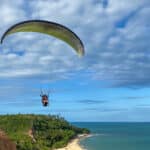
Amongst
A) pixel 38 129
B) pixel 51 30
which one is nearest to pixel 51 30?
pixel 51 30

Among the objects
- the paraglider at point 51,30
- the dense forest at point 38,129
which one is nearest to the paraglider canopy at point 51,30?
the paraglider at point 51,30

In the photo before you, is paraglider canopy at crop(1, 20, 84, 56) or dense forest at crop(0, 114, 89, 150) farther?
dense forest at crop(0, 114, 89, 150)

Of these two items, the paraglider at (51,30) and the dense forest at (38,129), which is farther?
the dense forest at (38,129)

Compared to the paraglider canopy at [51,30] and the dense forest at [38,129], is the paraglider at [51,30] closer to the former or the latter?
the paraglider canopy at [51,30]

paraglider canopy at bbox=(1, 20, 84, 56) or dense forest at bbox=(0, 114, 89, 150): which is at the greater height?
dense forest at bbox=(0, 114, 89, 150)

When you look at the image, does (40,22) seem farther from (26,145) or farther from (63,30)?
(26,145)

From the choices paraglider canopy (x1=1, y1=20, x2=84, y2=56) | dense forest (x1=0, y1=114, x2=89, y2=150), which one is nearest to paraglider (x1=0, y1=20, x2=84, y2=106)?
paraglider canopy (x1=1, y1=20, x2=84, y2=56)

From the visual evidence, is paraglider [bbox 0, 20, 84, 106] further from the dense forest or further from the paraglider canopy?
the dense forest

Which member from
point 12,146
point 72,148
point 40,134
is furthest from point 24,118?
point 12,146
